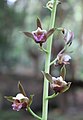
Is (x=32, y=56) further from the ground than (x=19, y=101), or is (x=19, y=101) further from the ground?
(x=19, y=101)

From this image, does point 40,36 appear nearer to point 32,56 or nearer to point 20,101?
point 20,101

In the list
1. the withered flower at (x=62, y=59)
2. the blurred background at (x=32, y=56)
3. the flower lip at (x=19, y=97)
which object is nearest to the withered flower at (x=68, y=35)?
the withered flower at (x=62, y=59)

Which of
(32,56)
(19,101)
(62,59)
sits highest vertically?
(62,59)

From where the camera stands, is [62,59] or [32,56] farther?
[32,56]

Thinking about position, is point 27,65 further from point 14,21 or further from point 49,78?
point 49,78

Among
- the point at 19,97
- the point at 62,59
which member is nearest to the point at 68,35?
the point at 62,59

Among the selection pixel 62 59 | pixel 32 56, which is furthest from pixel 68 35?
pixel 32 56

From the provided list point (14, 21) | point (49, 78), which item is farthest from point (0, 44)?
point (49, 78)

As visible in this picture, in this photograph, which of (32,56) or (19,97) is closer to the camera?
(19,97)

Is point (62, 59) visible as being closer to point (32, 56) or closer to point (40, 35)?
point (40, 35)
